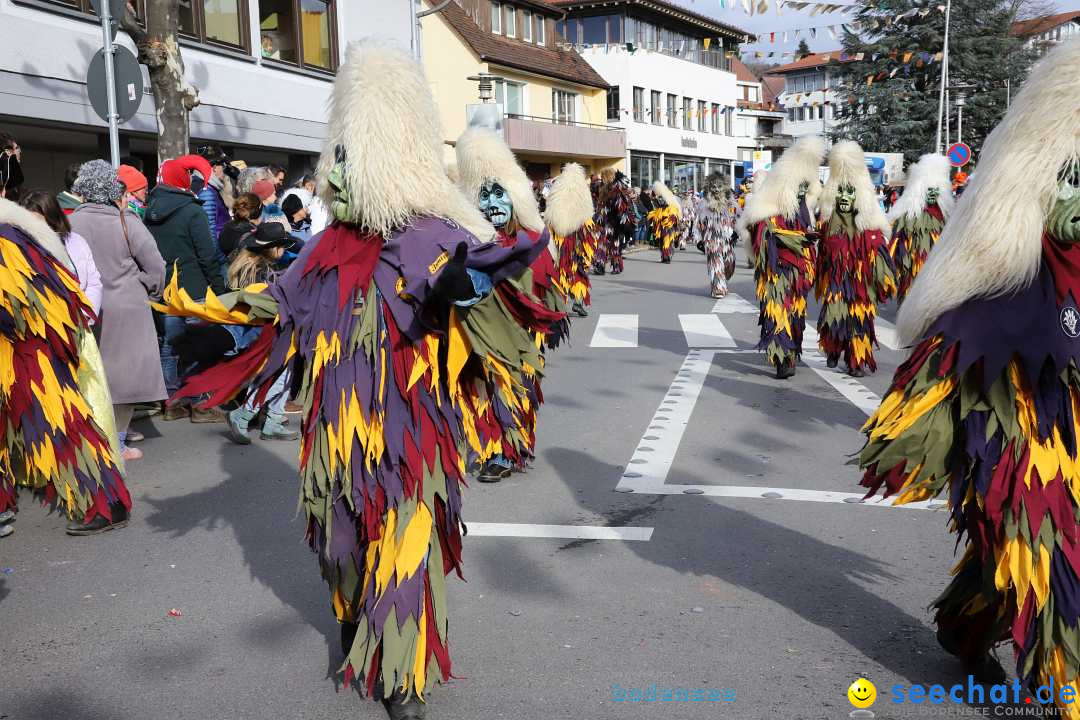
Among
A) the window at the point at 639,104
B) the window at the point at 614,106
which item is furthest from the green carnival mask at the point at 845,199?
the window at the point at 639,104

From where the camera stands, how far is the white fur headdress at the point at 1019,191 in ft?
10.2

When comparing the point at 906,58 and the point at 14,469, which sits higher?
the point at 906,58

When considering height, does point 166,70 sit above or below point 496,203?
above

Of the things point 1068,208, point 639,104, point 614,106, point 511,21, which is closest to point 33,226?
point 1068,208

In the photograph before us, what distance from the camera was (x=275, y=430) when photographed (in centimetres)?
770

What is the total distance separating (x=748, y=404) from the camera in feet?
28.6

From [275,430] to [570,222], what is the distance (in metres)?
6.72

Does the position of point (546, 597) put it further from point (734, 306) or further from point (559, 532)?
point (734, 306)

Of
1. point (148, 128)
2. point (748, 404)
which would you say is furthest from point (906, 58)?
point (748, 404)

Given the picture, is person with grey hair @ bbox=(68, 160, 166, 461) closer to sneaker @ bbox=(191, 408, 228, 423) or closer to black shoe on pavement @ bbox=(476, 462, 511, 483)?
sneaker @ bbox=(191, 408, 228, 423)

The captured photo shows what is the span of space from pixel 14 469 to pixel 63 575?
2.20ft

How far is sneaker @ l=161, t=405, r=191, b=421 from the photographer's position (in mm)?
8609

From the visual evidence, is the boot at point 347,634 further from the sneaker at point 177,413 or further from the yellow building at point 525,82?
the yellow building at point 525,82

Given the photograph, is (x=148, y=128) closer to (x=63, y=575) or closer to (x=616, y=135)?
(x=63, y=575)
